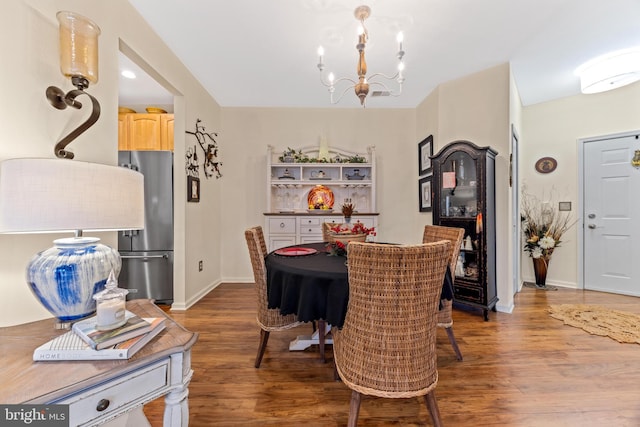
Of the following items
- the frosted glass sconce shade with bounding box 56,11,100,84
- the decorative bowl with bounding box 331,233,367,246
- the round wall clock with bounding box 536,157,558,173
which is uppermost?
the frosted glass sconce shade with bounding box 56,11,100,84

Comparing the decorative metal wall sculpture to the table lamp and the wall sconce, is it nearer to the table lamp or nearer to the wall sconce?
the wall sconce

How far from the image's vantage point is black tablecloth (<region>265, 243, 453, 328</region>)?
1443 millimetres

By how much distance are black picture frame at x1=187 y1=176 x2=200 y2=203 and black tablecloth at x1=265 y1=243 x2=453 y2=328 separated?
1.83m

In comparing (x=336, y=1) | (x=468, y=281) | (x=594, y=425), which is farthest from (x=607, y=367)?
(x=336, y=1)

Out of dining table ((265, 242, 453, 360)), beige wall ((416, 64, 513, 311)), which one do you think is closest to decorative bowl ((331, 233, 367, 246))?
dining table ((265, 242, 453, 360))

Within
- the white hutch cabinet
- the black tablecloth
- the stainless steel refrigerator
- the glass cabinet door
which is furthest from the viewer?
the white hutch cabinet

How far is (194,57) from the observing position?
2.89 metres

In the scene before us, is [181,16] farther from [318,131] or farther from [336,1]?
[318,131]

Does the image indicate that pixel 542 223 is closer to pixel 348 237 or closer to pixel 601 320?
pixel 601 320

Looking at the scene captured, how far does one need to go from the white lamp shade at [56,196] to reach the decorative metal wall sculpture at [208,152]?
7.83 ft

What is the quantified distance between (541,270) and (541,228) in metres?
0.60

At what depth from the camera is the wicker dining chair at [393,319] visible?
115 centimetres

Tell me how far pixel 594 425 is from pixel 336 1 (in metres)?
3.10

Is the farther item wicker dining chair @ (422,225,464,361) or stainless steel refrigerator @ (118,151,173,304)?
stainless steel refrigerator @ (118,151,173,304)
